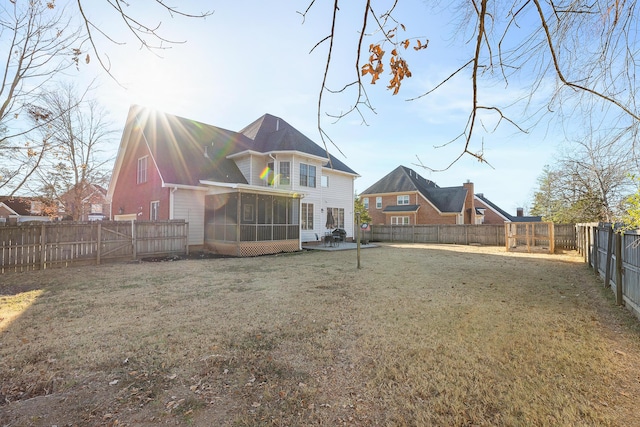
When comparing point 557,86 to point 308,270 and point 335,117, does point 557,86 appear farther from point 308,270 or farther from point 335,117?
point 308,270

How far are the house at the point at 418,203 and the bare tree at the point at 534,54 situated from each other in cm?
2985

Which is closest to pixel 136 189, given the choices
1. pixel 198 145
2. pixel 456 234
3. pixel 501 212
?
pixel 198 145

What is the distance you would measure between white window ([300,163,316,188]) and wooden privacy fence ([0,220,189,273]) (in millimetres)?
7192

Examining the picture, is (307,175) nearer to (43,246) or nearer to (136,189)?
(136,189)

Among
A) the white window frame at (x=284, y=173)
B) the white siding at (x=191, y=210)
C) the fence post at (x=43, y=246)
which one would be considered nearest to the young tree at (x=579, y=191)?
the white window frame at (x=284, y=173)

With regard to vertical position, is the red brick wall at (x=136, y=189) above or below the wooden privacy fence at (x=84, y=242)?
above

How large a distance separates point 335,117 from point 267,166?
16.5 meters

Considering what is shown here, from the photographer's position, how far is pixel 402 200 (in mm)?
33938

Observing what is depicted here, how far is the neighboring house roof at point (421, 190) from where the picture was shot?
Answer: 31.7m

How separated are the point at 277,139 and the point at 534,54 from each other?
17.1 metres

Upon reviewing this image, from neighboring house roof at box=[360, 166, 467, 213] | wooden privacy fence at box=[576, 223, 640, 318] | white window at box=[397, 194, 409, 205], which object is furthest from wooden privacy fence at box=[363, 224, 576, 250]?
wooden privacy fence at box=[576, 223, 640, 318]

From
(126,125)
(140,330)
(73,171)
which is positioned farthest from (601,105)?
(73,171)

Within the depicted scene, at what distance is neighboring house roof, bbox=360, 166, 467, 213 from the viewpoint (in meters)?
31.7

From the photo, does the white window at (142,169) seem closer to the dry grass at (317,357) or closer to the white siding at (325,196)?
the white siding at (325,196)
